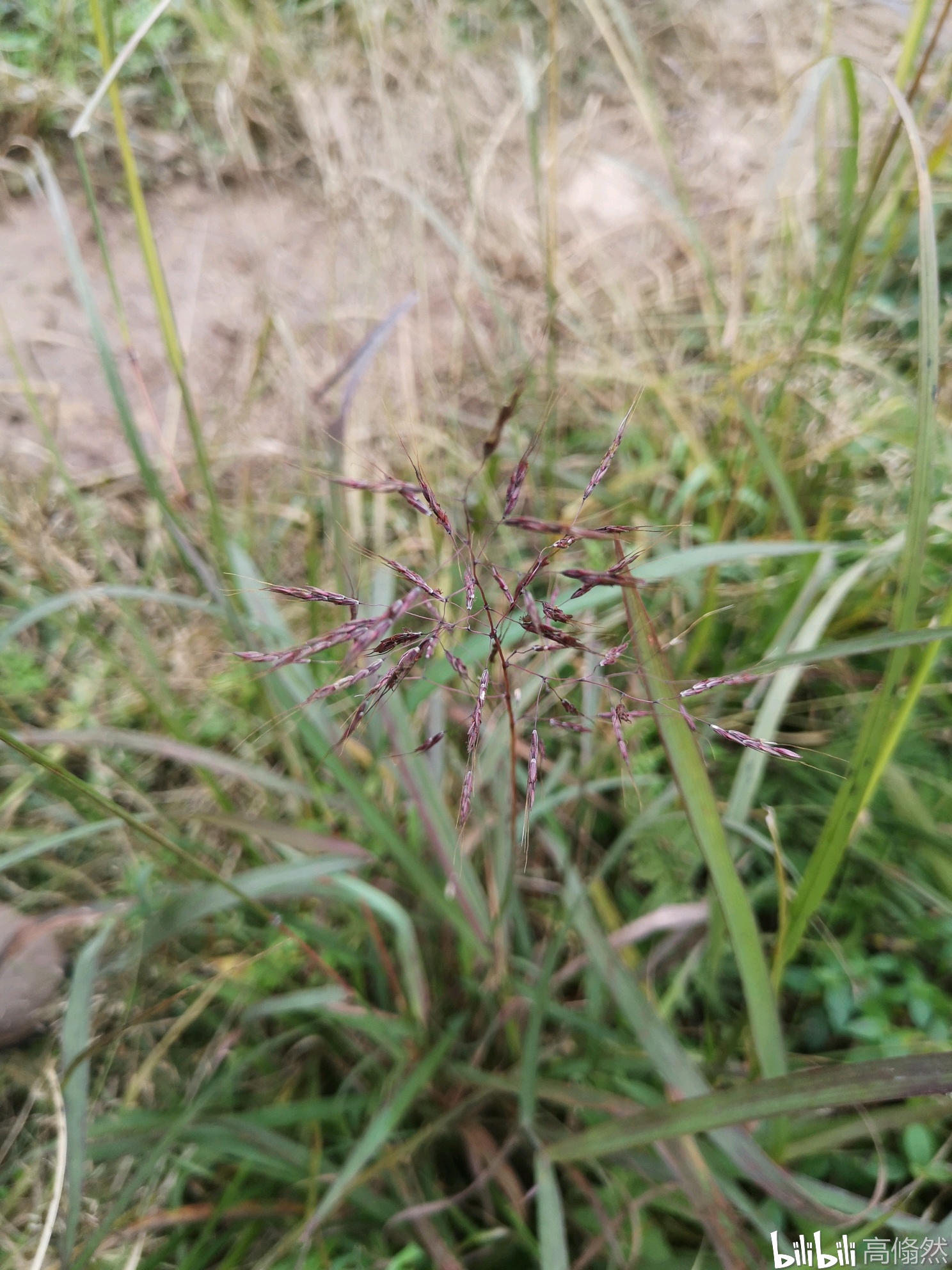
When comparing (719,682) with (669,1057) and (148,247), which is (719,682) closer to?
(669,1057)

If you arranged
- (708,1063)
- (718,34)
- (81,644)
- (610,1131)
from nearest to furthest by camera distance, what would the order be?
(610,1131)
(708,1063)
(81,644)
(718,34)

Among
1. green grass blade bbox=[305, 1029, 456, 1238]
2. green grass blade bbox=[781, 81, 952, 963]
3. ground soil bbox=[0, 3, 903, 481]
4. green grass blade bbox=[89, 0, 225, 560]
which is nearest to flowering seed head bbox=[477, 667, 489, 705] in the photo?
green grass blade bbox=[781, 81, 952, 963]

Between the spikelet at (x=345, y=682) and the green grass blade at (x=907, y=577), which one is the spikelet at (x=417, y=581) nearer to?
the spikelet at (x=345, y=682)

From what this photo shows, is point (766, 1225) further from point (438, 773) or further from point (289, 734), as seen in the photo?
point (289, 734)

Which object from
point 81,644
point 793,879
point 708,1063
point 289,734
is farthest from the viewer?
point 81,644

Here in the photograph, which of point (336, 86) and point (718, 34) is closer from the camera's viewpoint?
point (336, 86)

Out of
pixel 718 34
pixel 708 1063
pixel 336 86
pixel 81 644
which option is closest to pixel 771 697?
pixel 708 1063

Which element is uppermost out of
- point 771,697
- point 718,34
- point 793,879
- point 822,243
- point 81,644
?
point 718,34

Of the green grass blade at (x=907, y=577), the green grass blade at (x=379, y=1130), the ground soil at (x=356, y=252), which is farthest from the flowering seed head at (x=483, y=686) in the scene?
the ground soil at (x=356, y=252)
